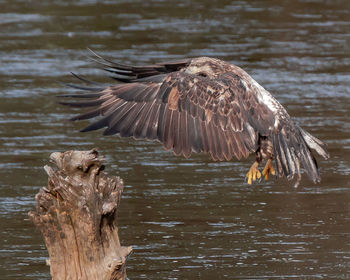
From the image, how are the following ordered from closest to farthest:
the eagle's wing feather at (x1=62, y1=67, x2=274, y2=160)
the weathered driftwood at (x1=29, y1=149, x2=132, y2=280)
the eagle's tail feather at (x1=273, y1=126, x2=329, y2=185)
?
the weathered driftwood at (x1=29, y1=149, x2=132, y2=280)
the eagle's wing feather at (x1=62, y1=67, x2=274, y2=160)
the eagle's tail feather at (x1=273, y1=126, x2=329, y2=185)

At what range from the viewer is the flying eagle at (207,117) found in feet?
22.1

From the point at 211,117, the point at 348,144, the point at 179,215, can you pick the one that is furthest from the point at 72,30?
the point at 211,117

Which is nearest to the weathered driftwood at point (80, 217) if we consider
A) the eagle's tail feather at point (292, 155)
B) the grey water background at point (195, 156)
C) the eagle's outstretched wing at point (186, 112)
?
the eagle's outstretched wing at point (186, 112)

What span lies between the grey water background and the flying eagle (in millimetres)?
866

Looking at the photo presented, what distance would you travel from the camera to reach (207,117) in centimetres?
700

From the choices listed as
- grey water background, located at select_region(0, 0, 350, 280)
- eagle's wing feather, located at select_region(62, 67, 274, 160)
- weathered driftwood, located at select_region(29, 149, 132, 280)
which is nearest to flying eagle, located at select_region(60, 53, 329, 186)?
eagle's wing feather, located at select_region(62, 67, 274, 160)

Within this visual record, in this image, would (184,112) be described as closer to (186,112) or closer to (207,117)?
(186,112)

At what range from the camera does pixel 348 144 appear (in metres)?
10.5

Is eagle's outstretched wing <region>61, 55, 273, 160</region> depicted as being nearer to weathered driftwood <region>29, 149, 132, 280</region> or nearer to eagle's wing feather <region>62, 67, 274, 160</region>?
eagle's wing feather <region>62, 67, 274, 160</region>

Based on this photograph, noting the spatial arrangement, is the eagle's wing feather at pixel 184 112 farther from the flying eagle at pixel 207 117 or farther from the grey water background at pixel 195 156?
the grey water background at pixel 195 156

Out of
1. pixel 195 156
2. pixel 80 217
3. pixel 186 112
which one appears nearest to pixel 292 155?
pixel 186 112

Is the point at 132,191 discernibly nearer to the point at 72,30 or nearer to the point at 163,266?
the point at 163,266

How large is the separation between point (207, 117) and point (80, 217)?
193 centimetres

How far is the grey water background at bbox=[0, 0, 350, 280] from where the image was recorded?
7.41 meters
